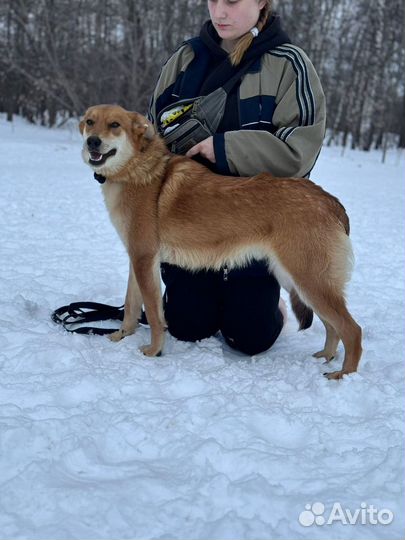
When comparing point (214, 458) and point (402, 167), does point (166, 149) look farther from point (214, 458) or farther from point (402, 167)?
point (402, 167)

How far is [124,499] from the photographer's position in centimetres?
180

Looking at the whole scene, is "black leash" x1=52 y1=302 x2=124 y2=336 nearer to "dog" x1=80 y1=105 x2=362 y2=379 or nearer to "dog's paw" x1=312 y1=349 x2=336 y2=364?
"dog" x1=80 y1=105 x2=362 y2=379

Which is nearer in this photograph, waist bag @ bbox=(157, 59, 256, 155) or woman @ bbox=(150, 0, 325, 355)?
woman @ bbox=(150, 0, 325, 355)

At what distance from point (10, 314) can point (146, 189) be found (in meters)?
1.29

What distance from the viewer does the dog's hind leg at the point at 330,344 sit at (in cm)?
321

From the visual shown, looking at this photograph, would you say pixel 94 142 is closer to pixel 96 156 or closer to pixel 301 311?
pixel 96 156

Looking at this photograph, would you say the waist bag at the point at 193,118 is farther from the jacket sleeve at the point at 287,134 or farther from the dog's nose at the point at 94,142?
Result: the dog's nose at the point at 94,142

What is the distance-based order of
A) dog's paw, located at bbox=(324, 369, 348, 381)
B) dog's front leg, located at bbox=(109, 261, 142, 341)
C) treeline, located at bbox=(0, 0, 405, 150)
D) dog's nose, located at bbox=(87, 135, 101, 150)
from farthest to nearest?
treeline, located at bbox=(0, 0, 405, 150) → dog's front leg, located at bbox=(109, 261, 142, 341) → dog's nose, located at bbox=(87, 135, 101, 150) → dog's paw, located at bbox=(324, 369, 348, 381)

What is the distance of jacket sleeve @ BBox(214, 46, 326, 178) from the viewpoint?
3.05 m

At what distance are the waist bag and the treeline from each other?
17630mm

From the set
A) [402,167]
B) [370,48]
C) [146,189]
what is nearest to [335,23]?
[370,48]

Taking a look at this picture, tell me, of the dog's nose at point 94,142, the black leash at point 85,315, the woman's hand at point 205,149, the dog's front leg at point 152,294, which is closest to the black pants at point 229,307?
the dog's front leg at point 152,294

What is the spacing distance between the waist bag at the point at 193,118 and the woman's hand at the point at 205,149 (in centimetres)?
13

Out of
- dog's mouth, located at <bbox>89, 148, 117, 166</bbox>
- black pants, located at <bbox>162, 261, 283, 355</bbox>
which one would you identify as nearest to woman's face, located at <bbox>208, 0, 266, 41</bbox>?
dog's mouth, located at <bbox>89, 148, 117, 166</bbox>
